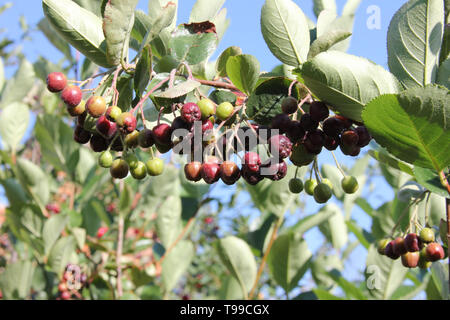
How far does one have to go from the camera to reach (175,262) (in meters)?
3.11

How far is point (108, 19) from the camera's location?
4.05 ft

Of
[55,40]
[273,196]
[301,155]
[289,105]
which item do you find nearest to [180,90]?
[289,105]

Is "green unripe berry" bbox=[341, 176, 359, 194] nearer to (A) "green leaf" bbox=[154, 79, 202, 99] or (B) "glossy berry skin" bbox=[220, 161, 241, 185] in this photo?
(B) "glossy berry skin" bbox=[220, 161, 241, 185]

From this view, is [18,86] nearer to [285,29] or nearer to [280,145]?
[285,29]

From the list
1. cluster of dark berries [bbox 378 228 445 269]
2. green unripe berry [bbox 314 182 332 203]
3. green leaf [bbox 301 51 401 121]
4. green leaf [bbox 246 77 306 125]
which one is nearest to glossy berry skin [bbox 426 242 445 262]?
cluster of dark berries [bbox 378 228 445 269]

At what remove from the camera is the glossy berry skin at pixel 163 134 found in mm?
1264

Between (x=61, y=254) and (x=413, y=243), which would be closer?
(x=413, y=243)

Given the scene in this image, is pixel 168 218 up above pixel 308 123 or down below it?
below

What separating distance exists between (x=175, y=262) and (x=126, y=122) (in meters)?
2.01

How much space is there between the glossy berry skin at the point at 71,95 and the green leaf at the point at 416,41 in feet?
2.97

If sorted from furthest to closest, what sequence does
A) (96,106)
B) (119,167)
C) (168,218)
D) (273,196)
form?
(168,218)
(273,196)
(119,167)
(96,106)

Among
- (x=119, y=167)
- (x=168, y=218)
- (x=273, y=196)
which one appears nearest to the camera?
(x=119, y=167)

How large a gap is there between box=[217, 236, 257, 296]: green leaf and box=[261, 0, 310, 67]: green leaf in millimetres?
1372
